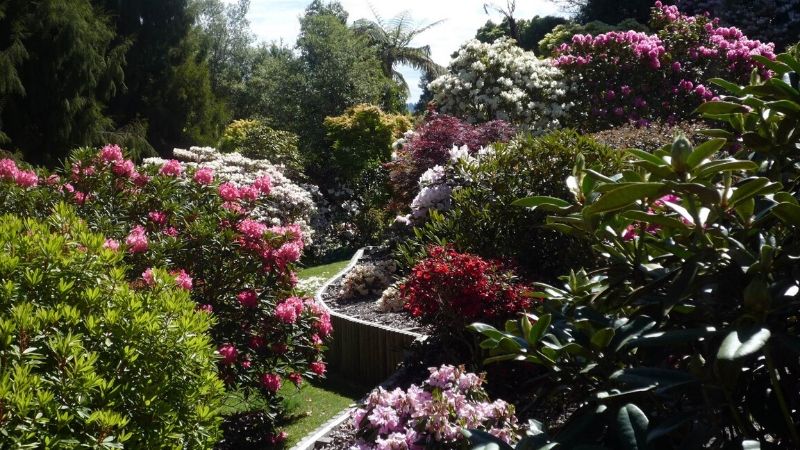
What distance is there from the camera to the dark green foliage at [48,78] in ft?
49.9

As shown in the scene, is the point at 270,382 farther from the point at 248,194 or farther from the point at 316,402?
the point at 248,194

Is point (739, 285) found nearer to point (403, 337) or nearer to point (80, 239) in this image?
point (80, 239)

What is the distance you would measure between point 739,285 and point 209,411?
2319 millimetres

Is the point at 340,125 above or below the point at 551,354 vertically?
above

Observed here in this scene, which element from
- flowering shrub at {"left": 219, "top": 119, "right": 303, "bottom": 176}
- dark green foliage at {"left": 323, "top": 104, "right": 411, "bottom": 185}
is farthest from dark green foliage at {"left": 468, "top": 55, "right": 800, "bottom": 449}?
dark green foliage at {"left": 323, "top": 104, "right": 411, "bottom": 185}

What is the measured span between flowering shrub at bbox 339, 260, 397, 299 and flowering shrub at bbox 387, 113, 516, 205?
4.54 feet

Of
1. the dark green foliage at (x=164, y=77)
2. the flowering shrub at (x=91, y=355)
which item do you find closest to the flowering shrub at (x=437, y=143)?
the flowering shrub at (x=91, y=355)

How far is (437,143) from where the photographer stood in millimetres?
10461

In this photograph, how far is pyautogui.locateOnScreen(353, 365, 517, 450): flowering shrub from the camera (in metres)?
3.25

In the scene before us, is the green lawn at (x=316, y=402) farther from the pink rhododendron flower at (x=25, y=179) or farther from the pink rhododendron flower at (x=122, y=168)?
the pink rhododendron flower at (x=25, y=179)

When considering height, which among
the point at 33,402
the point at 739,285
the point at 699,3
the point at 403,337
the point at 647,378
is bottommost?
the point at 403,337

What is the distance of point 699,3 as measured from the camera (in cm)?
2180

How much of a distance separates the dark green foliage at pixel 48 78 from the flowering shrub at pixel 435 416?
1371 centimetres

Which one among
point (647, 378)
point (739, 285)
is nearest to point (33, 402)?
point (647, 378)
